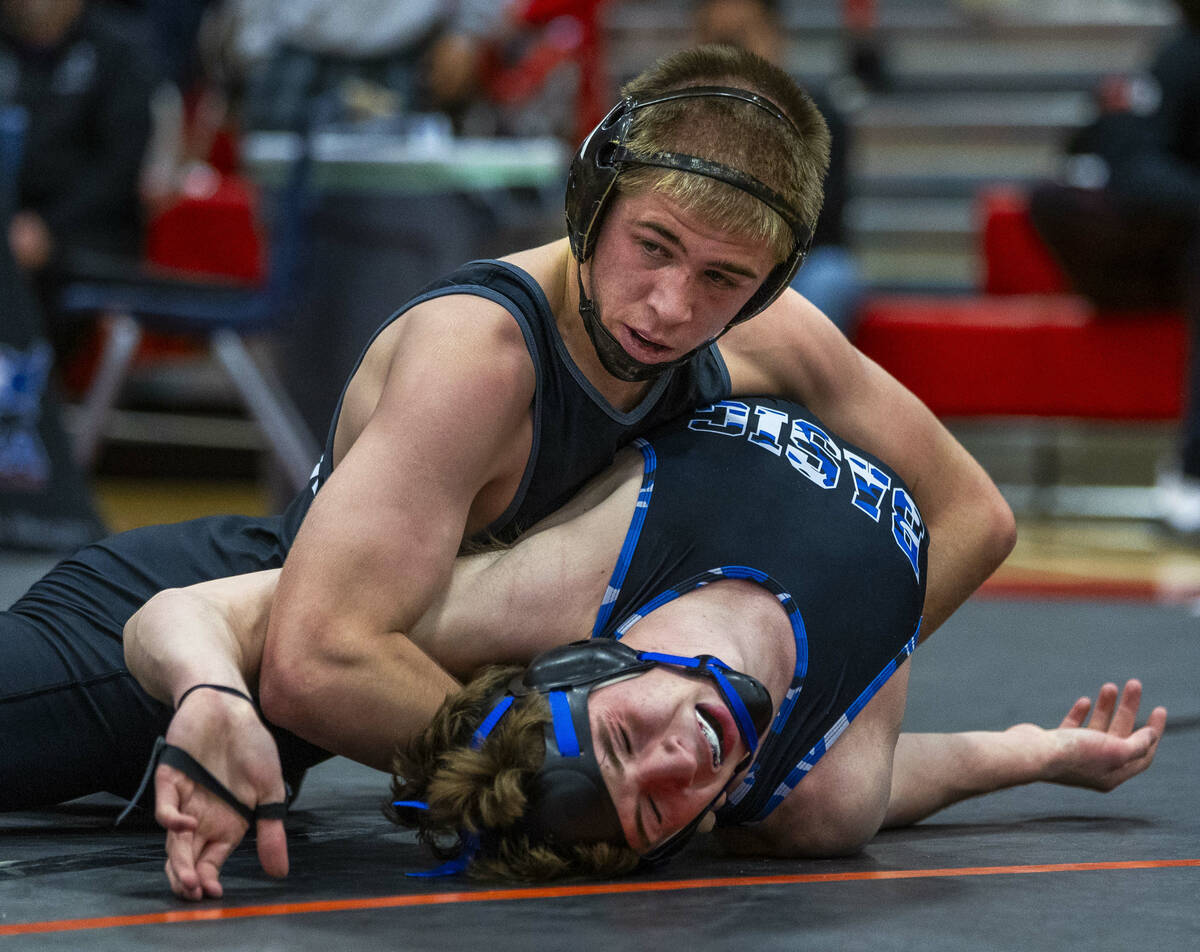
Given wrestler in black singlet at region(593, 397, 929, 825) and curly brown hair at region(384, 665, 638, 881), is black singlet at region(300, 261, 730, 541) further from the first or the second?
curly brown hair at region(384, 665, 638, 881)

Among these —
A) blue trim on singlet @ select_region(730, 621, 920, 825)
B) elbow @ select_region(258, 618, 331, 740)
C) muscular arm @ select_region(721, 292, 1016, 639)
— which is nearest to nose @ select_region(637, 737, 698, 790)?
blue trim on singlet @ select_region(730, 621, 920, 825)

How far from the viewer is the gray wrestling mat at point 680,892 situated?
160cm

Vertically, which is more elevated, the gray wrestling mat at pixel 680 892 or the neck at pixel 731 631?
the neck at pixel 731 631

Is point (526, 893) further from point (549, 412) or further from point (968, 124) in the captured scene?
point (968, 124)

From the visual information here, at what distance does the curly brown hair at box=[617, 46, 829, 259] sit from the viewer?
1.92 m

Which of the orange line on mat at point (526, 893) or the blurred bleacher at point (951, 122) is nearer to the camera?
the orange line on mat at point (526, 893)

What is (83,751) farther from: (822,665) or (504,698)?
(822,665)

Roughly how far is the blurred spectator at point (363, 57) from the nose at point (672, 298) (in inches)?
180

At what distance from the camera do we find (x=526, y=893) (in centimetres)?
179

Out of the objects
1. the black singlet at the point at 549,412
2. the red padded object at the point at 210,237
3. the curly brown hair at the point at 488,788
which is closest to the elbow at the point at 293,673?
the curly brown hair at the point at 488,788

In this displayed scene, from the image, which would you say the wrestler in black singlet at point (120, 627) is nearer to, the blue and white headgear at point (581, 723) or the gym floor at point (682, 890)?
the gym floor at point (682, 890)

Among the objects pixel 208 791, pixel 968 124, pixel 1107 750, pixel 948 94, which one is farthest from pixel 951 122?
pixel 208 791

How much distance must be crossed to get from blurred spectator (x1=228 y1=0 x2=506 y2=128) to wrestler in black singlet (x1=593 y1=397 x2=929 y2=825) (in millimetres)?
4405

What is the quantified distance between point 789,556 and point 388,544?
529 millimetres
